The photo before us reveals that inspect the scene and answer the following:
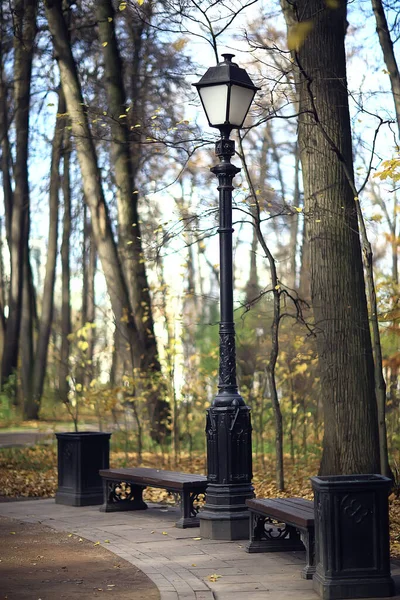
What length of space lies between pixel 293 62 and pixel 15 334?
734 inches

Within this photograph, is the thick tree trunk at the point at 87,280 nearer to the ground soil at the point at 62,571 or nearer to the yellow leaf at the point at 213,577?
the ground soil at the point at 62,571

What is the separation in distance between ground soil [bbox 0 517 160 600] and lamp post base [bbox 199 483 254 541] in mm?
1117

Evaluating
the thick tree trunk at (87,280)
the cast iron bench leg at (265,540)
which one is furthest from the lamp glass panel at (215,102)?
the thick tree trunk at (87,280)

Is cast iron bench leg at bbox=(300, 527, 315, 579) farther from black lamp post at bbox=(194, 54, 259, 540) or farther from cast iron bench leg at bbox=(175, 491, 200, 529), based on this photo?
A: cast iron bench leg at bbox=(175, 491, 200, 529)

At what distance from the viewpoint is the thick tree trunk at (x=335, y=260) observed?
1210cm

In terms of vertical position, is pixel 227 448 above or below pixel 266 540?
above

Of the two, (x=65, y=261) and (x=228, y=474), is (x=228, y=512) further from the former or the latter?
(x=65, y=261)

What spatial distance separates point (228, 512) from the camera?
935cm

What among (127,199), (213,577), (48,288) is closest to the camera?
(213,577)

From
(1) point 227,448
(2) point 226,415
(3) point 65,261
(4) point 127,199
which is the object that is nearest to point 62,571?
(1) point 227,448

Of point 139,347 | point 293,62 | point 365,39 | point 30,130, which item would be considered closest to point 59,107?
point 30,130

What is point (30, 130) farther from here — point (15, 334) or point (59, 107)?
point (15, 334)

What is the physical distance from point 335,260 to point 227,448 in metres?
3.78

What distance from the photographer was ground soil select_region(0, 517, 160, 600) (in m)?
7.08
